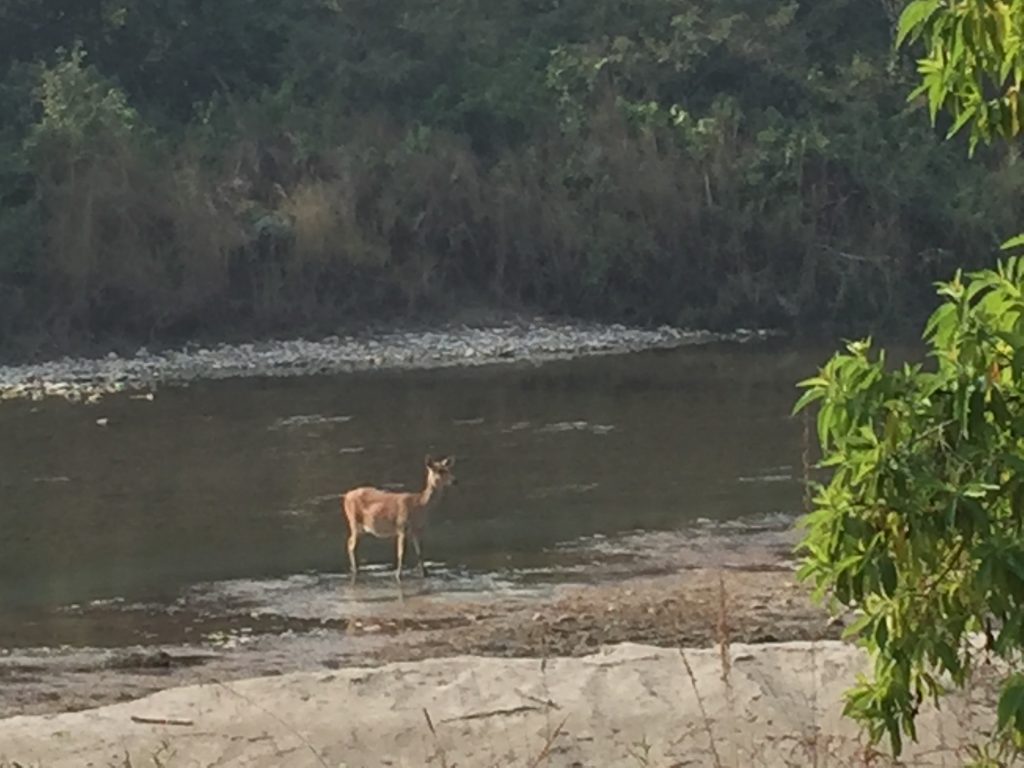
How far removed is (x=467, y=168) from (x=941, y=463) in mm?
32076

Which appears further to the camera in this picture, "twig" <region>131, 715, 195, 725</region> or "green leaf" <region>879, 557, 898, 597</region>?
"twig" <region>131, 715, 195, 725</region>

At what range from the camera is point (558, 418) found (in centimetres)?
2381

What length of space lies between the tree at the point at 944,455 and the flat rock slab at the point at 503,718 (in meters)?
2.61

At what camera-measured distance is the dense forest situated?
33.2 m

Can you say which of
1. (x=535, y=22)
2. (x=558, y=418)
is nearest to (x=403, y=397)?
(x=558, y=418)

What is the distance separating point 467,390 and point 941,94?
22.6m

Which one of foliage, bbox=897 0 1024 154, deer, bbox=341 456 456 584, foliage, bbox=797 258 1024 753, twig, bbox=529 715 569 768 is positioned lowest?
deer, bbox=341 456 456 584

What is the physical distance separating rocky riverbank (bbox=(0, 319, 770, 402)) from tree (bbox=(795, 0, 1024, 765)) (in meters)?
23.4

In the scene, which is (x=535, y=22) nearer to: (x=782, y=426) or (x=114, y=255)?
(x=114, y=255)

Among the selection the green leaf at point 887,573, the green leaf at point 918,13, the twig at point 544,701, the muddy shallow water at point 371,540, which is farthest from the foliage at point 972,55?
the muddy shallow water at point 371,540

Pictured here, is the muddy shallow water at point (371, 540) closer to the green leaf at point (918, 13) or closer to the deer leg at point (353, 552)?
the deer leg at point (353, 552)

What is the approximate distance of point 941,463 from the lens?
412 cm

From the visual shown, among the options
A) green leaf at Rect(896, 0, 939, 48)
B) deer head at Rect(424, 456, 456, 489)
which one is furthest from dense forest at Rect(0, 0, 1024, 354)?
green leaf at Rect(896, 0, 939, 48)

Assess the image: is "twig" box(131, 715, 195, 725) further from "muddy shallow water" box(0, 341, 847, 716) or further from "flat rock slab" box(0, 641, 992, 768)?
"muddy shallow water" box(0, 341, 847, 716)
